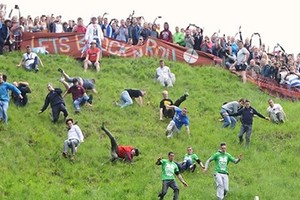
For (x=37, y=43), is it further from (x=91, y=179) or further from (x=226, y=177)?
(x=226, y=177)

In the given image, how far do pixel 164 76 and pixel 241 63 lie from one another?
4.18 meters

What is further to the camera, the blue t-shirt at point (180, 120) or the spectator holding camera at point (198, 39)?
the spectator holding camera at point (198, 39)

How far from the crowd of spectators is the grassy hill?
4.37 ft

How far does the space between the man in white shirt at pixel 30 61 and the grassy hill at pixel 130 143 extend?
0.49 meters

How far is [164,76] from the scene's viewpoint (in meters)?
32.2

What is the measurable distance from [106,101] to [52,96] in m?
3.98

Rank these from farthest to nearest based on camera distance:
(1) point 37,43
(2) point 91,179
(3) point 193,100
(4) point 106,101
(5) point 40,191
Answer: (1) point 37,43, (3) point 193,100, (4) point 106,101, (2) point 91,179, (5) point 40,191

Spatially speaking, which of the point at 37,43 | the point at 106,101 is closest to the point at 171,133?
the point at 106,101

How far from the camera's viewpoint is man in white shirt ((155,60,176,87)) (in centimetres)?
3209

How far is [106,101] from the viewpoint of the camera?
94.8 feet

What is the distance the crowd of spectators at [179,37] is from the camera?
110 ft

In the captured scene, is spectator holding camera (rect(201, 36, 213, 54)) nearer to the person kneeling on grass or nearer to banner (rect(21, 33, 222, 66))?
banner (rect(21, 33, 222, 66))

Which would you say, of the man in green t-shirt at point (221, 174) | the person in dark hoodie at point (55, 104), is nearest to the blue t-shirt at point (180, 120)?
the person in dark hoodie at point (55, 104)

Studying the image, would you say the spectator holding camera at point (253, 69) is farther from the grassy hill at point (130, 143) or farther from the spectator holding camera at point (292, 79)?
the spectator holding camera at point (292, 79)
